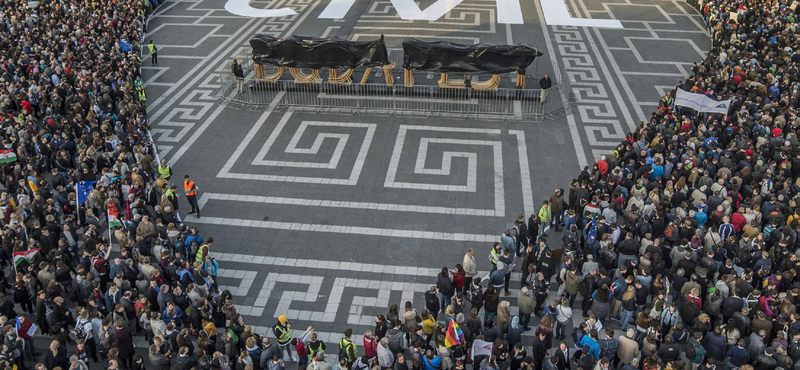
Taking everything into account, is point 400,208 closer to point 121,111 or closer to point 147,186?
point 147,186

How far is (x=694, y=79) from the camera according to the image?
2819 centimetres

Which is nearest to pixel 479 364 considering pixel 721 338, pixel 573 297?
pixel 573 297

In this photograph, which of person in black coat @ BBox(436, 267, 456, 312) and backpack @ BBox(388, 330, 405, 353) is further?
person in black coat @ BBox(436, 267, 456, 312)

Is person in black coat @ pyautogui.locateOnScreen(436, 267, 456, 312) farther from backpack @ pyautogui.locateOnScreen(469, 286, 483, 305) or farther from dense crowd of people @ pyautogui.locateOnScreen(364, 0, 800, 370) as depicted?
backpack @ pyautogui.locateOnScreen(469, 286, 483, 305)

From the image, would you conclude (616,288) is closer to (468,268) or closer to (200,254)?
(468,268)

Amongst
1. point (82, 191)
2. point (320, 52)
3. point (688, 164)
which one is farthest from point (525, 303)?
point (320, 52)

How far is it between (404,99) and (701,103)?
1322cm

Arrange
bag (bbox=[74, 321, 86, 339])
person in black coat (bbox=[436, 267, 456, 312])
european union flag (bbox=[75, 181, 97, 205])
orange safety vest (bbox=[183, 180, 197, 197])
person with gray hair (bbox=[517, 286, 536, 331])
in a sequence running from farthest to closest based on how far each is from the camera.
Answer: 1. orange safety vest (bbox=[183, 180, 197, 197])
2. european union flag (bbox=[75, 181, 97, 205])
3. person in black coat (bbox=[436, 267, 456, 312])
4. person with gray hair (bbox=[517, 286, 536, 331])
5. bag (bbox=[74, 321, 86, 339])

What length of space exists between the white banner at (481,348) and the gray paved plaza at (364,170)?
12.5 feet

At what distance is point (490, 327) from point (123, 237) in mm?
10479

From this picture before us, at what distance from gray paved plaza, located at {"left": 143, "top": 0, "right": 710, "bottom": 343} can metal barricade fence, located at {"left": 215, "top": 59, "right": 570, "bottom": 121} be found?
0.79 m

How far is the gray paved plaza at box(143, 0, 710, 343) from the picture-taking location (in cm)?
1856

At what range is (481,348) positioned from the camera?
1373 centimetres

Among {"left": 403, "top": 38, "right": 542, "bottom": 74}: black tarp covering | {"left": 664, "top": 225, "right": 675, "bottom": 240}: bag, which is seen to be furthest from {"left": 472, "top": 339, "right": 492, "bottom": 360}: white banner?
{"left": 403, "top": 38, "right": 542, "bottom": 74}: black tarp covering
